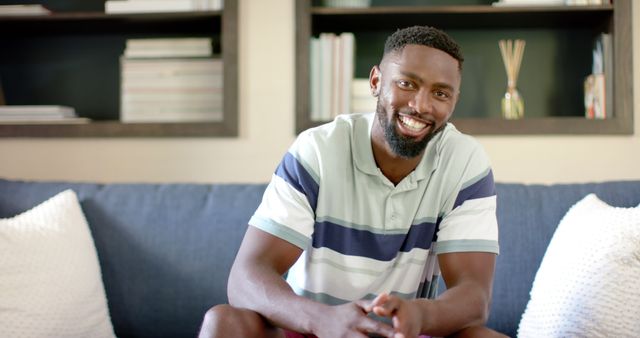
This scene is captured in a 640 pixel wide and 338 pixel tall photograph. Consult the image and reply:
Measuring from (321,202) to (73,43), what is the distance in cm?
153

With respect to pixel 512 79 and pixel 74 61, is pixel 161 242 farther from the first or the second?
pixel 512 79

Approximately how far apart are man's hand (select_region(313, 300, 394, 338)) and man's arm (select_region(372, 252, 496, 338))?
0.03 meters

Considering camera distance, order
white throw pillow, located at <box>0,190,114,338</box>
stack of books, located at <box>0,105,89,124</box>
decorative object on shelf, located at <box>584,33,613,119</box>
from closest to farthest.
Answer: white throw pillow, located at <box>0,190,114,338</box>
decorative object on shelf, located at <box>584,33,613,119</box>
stack of books, located at <box>0,105,89,124</box>

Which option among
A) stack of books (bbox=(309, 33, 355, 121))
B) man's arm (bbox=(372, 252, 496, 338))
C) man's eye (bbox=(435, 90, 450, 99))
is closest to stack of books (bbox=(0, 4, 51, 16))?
stack of books (bbox=(309, 33, 355, 121))

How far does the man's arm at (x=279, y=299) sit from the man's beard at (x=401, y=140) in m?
0.30

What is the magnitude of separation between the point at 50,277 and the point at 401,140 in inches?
37.9

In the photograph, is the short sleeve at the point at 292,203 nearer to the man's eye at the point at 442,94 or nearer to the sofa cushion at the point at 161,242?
the man's eye at the point at 442,94

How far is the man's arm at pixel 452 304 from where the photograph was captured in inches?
50.1

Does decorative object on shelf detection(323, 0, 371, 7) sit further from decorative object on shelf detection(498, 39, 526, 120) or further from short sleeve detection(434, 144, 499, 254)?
short sleeve detection(434, 144, 499, 254)

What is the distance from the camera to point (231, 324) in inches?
52.1

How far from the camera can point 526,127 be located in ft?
7.82

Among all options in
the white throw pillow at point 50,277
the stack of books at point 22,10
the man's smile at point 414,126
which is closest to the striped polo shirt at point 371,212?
the man's smile at point 414,126

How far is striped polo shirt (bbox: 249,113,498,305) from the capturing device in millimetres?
1570

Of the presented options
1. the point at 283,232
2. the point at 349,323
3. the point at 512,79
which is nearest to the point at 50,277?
the point at 283,232
